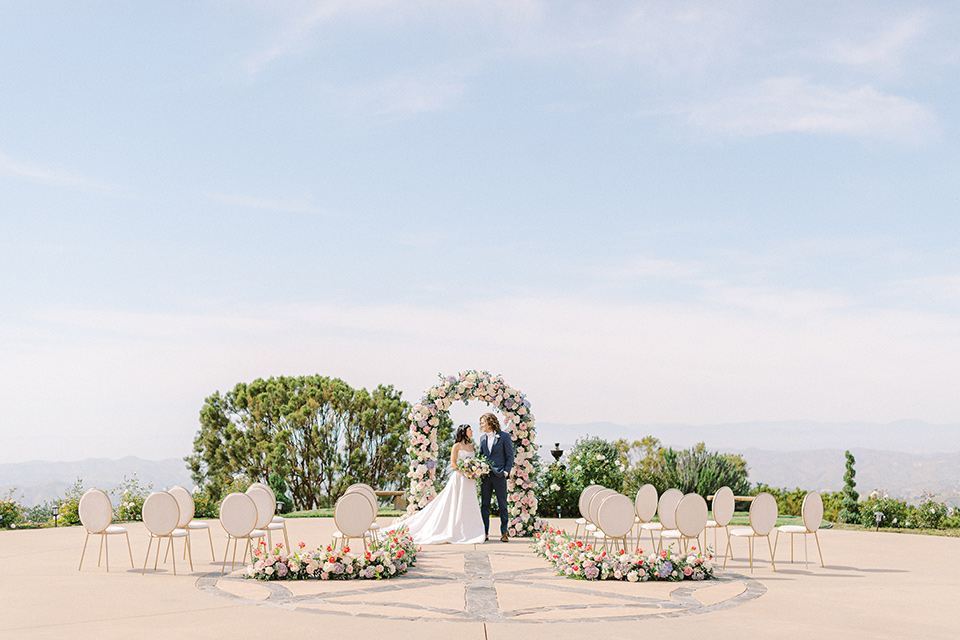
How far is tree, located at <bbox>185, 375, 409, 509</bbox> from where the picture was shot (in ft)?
77.3

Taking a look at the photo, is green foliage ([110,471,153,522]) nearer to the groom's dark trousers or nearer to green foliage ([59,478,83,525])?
green foliage ([59,478,83,525])

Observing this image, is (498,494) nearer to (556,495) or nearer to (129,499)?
(556,495)

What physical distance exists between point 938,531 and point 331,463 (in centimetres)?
1546

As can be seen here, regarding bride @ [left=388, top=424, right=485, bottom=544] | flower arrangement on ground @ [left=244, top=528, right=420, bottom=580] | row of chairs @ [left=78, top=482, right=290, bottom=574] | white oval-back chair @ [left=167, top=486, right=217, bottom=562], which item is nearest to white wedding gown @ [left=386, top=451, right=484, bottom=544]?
bride @ [left=388, top=424, right=485, bottom=544]

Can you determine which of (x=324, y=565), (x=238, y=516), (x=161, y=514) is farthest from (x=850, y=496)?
(x=161, y=514)

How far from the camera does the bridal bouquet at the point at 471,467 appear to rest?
40.7 ft

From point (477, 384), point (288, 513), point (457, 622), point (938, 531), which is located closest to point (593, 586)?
point (457, 622)

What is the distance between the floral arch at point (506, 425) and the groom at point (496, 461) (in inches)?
27.6

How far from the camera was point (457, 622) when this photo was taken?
6332 mm

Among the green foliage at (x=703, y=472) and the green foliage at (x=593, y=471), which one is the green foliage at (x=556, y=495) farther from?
the green foliage at (x=703, y=472)

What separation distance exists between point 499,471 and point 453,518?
103 cm

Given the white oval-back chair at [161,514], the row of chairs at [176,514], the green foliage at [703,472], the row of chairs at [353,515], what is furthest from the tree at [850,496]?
the white oval-back chair at [161,514]

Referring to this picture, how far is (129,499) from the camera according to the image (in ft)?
56.6

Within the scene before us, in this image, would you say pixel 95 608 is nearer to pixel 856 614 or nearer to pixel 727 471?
pixel 856 614
